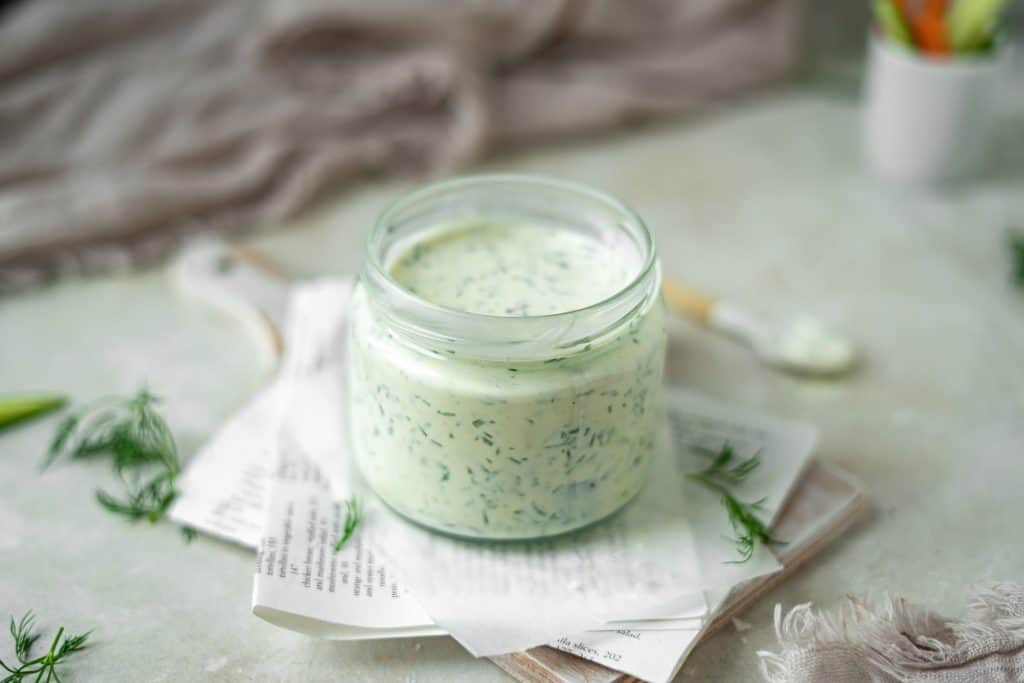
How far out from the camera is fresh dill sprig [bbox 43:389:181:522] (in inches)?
49.5

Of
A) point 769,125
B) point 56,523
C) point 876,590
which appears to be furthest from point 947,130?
point 56,523

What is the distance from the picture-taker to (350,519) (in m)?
1.18

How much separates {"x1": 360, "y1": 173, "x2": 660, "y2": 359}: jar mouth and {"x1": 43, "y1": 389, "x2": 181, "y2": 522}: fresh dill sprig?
365 millimetres

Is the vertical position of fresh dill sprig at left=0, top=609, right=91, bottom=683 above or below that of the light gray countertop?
above

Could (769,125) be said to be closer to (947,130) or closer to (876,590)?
(947,130)

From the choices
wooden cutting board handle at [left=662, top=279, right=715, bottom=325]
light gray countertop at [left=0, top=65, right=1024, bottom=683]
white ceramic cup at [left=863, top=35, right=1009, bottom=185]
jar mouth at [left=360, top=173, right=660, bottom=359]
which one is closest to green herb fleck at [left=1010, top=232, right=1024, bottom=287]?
light gray countertop at [left=0, top=65, right=1024, bottom=683]

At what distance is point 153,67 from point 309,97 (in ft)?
0.91

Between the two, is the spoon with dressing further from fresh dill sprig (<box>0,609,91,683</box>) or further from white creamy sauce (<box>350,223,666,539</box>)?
fresh dill sprig (<box>0,609,91,683</box>)

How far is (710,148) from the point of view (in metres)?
2.04

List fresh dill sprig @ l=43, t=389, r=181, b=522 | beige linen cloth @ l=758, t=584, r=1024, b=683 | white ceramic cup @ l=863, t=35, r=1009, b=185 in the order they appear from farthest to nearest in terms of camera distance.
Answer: white ceramic cup @ l=863, t=35, r=1009, b=185, fresh dill sprig @ l=43, t=389, r=181, b=522, beige linen cloth @ l=758, t=584, r=1024, b=683

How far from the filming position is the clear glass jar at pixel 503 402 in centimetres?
104

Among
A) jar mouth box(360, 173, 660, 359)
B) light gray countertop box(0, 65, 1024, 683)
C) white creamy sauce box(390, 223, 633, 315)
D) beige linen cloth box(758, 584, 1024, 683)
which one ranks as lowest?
light gray countertop box(0, 65, 1024, 683)

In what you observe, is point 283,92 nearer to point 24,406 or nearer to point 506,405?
point 24,406

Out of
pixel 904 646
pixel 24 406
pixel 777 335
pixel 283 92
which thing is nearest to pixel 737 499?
pixel 904 646
